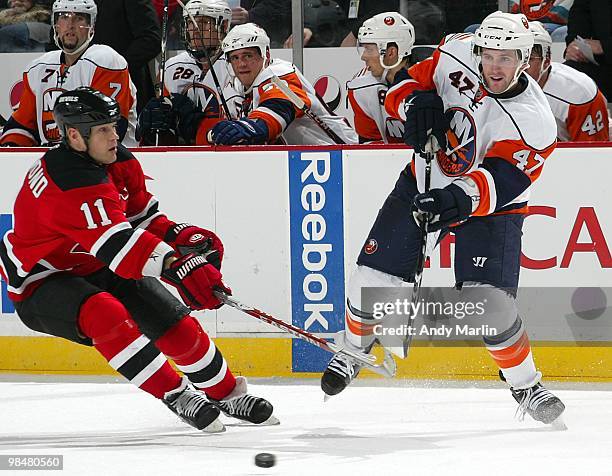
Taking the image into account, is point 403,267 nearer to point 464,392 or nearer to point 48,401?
point 464,392

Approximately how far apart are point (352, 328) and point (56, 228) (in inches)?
41.0

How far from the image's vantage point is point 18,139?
5422 mm

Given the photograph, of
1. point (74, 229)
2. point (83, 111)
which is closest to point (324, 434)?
point (74, 229)

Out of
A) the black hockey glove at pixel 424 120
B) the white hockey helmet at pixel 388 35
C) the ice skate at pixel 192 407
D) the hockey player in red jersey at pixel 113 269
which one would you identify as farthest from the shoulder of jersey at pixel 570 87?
the ice skate at pixel 192 407

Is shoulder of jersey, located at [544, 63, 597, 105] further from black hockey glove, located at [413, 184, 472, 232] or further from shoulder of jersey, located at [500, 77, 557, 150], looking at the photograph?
black hockey glove, located at [413, 184, 472, 232]

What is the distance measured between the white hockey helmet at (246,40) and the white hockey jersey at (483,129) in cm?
92

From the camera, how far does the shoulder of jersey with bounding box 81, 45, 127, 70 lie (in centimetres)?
536

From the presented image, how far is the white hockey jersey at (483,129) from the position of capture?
4.07m

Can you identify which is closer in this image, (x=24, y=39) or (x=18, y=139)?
(x=18, y=139)

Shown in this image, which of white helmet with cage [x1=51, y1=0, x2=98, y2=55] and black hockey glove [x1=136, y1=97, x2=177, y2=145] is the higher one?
white helmet with cage [x1=51, y1=0, x2=98, y2=55]

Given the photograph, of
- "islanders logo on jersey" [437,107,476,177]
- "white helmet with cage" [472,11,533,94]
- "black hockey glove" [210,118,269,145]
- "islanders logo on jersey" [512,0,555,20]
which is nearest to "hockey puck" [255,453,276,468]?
"islanders logo on jersey" [437,107,476,177]

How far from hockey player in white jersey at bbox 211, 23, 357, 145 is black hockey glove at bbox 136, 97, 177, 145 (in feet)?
0.83

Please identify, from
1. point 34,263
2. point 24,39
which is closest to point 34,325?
point 34,263

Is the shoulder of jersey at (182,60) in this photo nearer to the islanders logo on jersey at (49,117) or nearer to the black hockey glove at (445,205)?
the islanders logo on jersey at (49,117)
